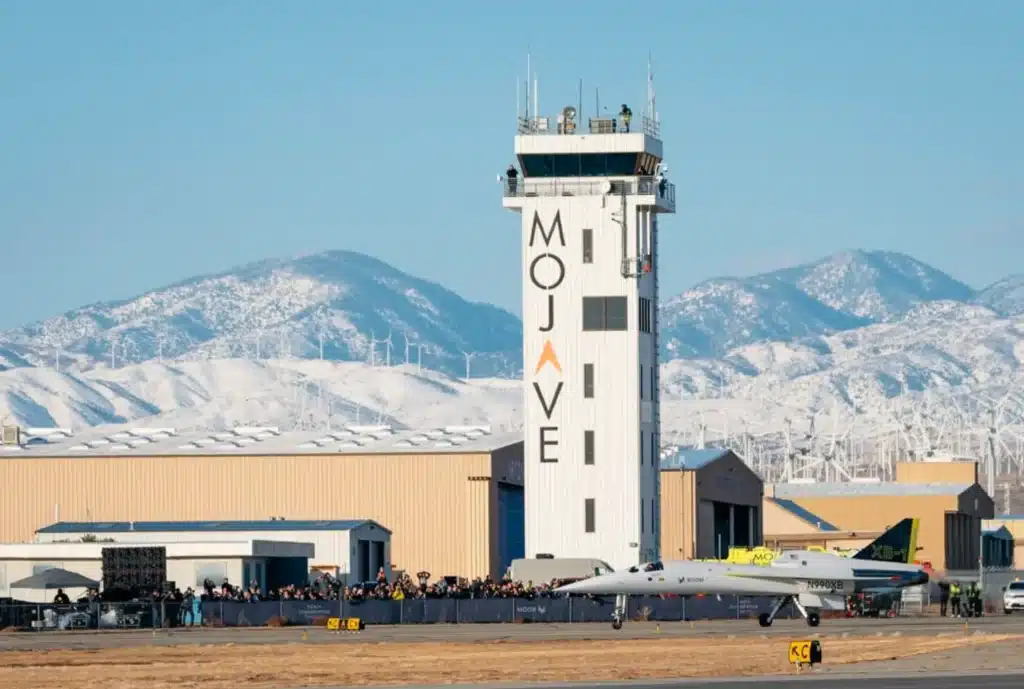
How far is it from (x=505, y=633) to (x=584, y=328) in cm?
3790

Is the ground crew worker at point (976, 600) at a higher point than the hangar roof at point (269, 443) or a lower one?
lower

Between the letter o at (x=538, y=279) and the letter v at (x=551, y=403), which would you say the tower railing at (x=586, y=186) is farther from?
the letter v at (x=551, y=403)

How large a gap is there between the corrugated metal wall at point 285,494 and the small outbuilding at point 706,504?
46.3 ft

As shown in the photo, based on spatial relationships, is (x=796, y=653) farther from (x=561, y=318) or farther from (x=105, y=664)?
(x=561, y=318)

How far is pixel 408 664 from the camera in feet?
197

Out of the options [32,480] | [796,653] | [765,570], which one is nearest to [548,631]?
[765,570]

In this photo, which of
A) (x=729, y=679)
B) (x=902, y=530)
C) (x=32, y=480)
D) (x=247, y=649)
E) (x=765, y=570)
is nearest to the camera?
(x=729, y=679)

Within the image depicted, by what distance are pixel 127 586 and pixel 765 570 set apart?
2655 centimetres

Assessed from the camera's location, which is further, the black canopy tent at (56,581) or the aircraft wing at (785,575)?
the black canopy tent at (56,581)

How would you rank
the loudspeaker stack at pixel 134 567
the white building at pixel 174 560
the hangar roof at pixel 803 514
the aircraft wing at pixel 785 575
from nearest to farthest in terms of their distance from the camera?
the aircraft wing at pixel 785 575 → the loudspeaker stack at pixel 134 567 → the white building at pixel 174 560 → the hangar roof at pixel 803 514

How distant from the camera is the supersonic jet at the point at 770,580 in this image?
83.6m

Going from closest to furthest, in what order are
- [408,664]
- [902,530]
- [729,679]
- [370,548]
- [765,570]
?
[729,679], [408,664], [765,570], [902,530], [370,548]

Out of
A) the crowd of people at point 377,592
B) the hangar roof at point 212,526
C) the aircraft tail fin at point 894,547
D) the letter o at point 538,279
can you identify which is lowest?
the crowd of people at point 377,592

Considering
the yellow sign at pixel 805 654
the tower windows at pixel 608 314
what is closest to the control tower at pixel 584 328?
the tower windows at pixel 608 314
